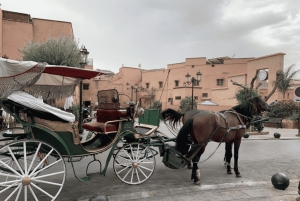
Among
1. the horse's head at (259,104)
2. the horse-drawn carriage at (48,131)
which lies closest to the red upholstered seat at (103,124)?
the horse-drawn carriage at (48,131)

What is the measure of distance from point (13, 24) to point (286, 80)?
21.9 metres

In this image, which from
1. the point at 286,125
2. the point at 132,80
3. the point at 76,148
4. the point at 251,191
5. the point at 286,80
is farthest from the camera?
the point at 132,80

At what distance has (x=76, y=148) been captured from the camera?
3.53 metres

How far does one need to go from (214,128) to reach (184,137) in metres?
0.66

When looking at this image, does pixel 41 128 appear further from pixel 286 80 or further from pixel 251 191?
pixel 286 80

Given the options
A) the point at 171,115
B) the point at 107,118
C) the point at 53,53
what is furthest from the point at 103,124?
the point at 53,53

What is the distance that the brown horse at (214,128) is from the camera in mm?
4277

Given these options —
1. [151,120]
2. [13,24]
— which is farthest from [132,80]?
[151,120]

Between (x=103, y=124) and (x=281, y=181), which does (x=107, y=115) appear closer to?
(x=103, y=124)

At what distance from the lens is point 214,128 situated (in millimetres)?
4422

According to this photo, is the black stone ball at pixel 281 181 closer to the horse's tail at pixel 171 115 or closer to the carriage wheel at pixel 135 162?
the carriage wheel at pixel 135 162

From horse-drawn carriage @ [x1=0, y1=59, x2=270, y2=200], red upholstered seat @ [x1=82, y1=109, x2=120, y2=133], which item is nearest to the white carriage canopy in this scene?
horse-drawn carriage @ [x1=0, y1=59, x2=270, y2=200]

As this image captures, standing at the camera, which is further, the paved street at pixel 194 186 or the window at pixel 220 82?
the window at pixel 220 82

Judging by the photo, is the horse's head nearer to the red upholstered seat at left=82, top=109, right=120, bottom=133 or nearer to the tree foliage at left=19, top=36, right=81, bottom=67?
the red upholstered seat at left=82, top=109, right=120, bottom=133
